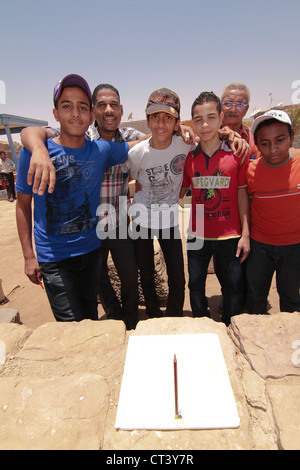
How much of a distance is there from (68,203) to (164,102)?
1053 millimetres

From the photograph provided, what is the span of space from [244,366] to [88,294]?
4.21 ft

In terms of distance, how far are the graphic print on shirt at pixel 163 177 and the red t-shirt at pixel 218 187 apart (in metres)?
0.09

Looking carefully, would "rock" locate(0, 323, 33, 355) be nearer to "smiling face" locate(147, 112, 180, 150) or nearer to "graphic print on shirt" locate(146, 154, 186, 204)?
"graphic print on shirt" locate(146, 154, 186, 204)

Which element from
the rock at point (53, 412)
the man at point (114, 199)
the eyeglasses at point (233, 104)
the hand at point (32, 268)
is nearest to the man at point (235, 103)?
the eyeglasses at point (233, 104)

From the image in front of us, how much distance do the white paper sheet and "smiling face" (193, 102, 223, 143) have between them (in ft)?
4.74

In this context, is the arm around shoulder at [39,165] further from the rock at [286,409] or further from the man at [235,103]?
the man at [235,103]

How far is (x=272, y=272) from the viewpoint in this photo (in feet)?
6.82

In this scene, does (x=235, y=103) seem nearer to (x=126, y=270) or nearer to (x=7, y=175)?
(x=126, y=270)

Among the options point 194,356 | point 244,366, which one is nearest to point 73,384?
point 194,356

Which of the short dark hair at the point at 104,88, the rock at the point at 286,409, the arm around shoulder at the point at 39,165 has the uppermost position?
the short dark hair at the point at 104,88

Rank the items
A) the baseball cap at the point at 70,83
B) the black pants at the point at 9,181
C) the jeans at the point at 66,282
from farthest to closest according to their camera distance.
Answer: the black pants at the point at 9,181
the jeans at the point at 66,282
the baseball cap at the point at 70,83

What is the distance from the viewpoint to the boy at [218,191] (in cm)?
195

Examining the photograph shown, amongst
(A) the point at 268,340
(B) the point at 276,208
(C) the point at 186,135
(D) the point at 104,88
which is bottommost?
(A) the point at 268,340

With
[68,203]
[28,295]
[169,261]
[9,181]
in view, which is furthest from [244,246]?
[9,181]
